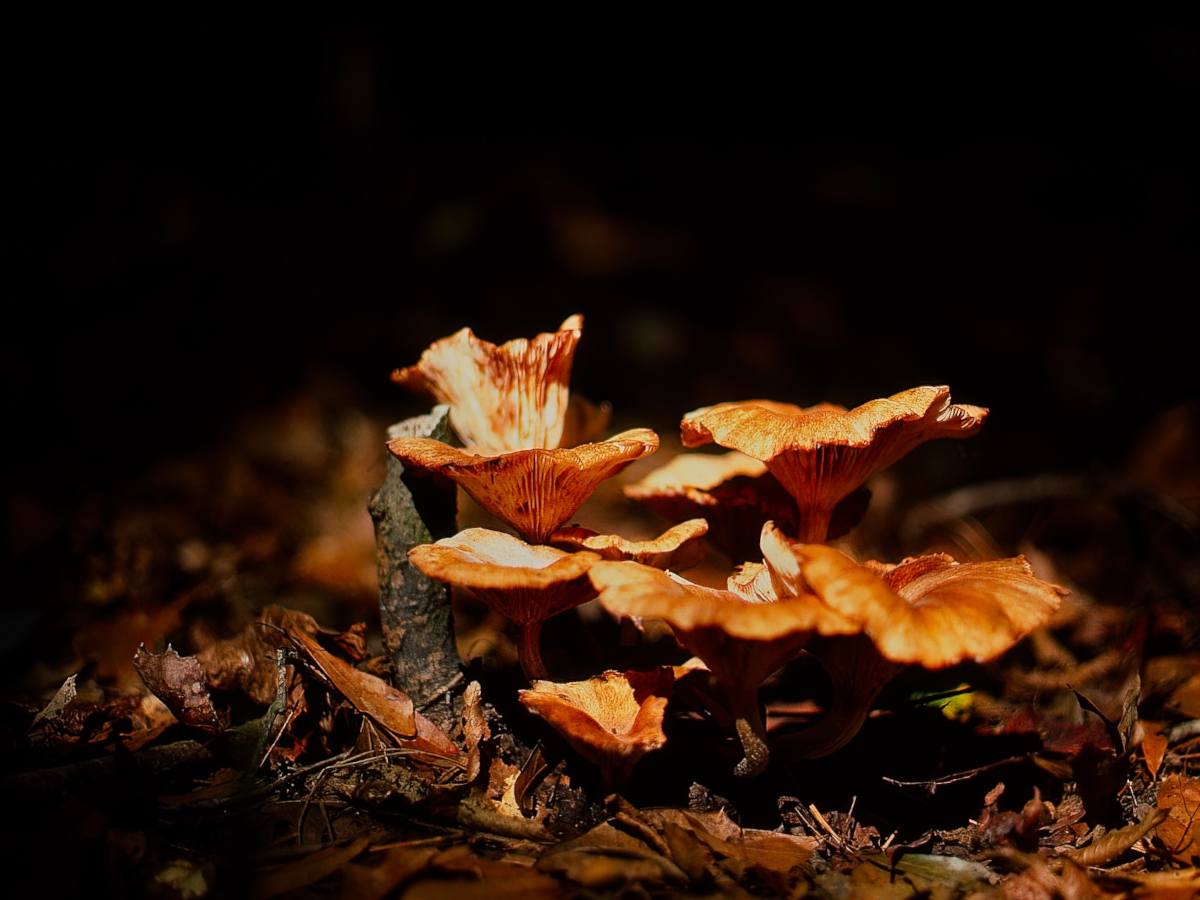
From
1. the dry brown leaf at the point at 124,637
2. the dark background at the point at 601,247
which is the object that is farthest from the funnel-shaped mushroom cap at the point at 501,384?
the dark background at the point at 601,247

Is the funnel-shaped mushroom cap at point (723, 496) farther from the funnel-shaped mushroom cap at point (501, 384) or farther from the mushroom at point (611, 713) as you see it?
the mushroom at point (611, 713)

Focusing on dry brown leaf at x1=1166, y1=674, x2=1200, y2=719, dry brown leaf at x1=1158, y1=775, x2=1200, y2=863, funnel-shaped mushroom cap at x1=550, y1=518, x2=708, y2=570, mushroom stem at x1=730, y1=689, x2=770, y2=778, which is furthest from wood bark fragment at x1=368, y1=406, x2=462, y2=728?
dry brown leaf at x1=1166, y1=674, x2=1200, y2=719

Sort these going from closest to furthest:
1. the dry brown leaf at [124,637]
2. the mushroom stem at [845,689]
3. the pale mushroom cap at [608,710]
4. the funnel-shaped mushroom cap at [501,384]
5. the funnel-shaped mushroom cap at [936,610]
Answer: the funnel-shaped mushroom cap at [936,610] → the pale mushroom cap at [608,710] → the mushroom stem at [845,689] → the funnel-shaped mushroom cap at [501,384] → the dry brown leaf at [124,637]

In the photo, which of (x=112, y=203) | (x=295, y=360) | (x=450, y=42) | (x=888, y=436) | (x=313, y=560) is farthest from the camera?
(x=450, y=42)

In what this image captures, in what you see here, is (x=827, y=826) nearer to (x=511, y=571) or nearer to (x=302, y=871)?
(x=511, y=571)

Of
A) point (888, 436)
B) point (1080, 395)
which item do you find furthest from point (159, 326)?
point (1080, 395)

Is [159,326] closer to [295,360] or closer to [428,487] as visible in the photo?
[295,360]

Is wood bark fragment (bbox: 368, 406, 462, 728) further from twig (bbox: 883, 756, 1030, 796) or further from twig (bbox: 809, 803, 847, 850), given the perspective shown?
twig (bbox: 883, 756, 1030, 796)

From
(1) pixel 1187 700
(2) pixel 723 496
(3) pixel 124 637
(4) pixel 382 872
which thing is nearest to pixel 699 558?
(2) pixel 723 496
